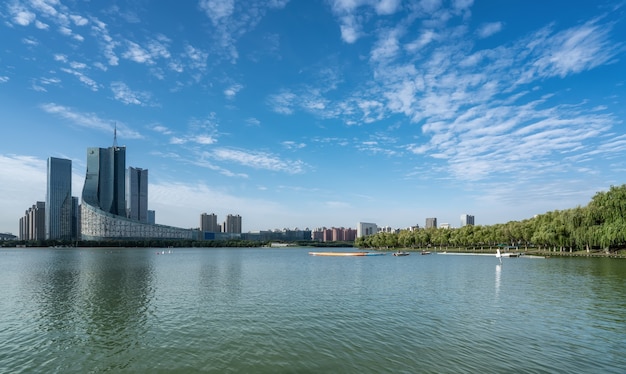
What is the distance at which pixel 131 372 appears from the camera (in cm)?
1838

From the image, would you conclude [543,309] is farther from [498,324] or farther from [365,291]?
[365,291]

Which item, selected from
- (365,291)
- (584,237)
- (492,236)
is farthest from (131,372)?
(492,236)

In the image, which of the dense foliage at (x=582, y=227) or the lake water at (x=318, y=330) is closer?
the lake water at (x=318, y=330)

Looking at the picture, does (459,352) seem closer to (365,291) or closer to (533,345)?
(533,345)

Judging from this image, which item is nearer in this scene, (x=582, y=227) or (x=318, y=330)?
(x=318, y=330)

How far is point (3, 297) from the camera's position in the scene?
40.5 meters

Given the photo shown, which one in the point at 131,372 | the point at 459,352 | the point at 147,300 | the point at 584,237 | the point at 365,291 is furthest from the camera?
the point at 584,237

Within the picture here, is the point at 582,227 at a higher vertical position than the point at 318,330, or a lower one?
higher

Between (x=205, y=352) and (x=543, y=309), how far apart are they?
2918cm

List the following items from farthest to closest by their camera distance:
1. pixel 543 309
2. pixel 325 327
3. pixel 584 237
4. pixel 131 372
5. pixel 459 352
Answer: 1. pixel 584 237
2. pixel 543 309
3. pixel 325 327
4. pixel 459 352
5. pixel 131 372

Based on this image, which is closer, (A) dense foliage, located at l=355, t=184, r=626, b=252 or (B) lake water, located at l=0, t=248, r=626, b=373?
(B) lake water, located at l=0, t=248, r=626, b=373

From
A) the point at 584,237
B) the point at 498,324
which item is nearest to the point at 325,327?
the point at 498,324

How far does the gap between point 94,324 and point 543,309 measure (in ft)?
125

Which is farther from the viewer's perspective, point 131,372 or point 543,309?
point 543,309
